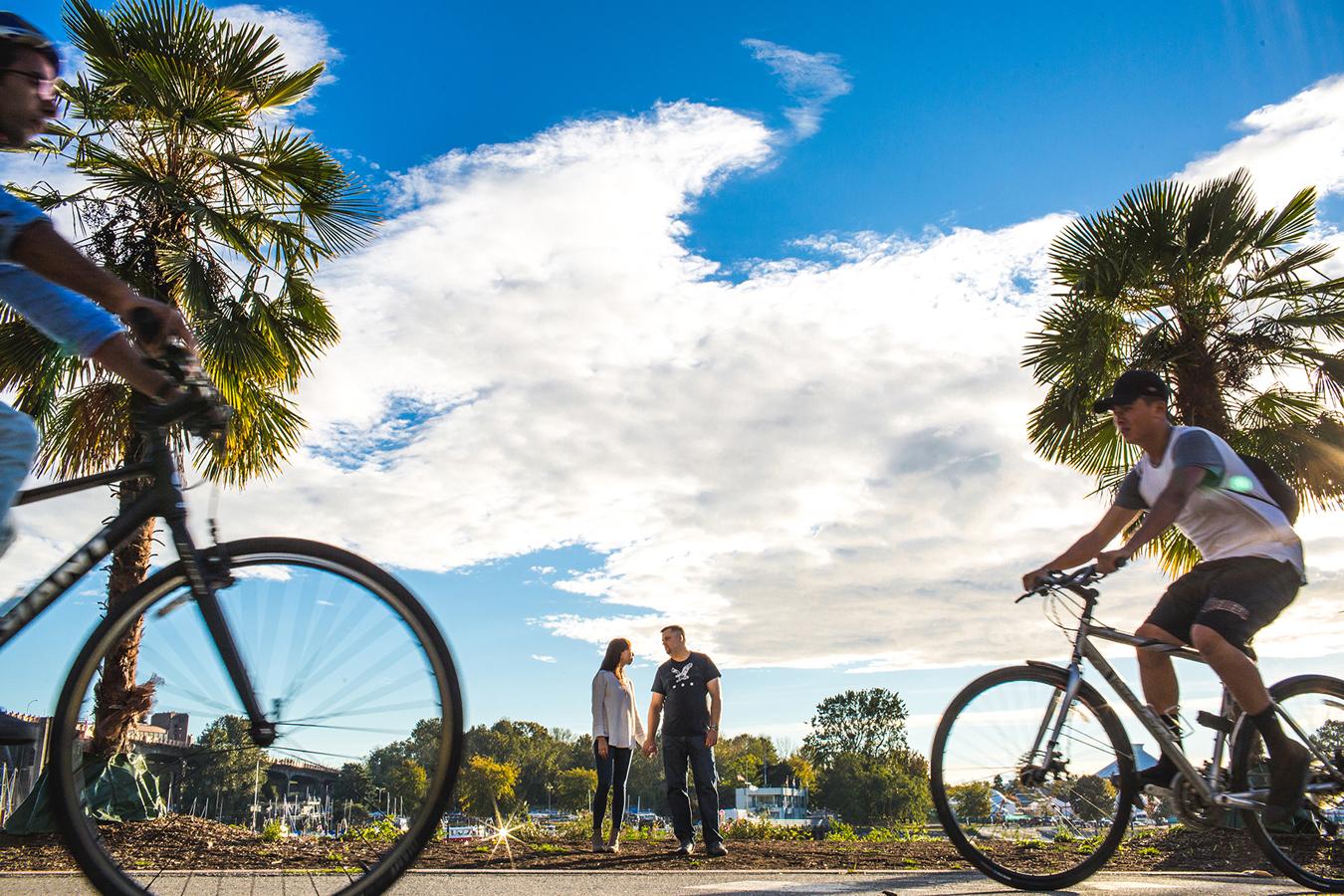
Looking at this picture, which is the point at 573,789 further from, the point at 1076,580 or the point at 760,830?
the point at 1076,580

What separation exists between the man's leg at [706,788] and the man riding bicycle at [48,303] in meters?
5.56

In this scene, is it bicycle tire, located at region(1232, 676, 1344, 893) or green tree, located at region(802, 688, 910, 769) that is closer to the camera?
bicycle tire, located at region(1232, 676, 1344, 893)

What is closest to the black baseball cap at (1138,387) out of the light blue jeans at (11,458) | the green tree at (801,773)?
the light blue jeans at (11,458)

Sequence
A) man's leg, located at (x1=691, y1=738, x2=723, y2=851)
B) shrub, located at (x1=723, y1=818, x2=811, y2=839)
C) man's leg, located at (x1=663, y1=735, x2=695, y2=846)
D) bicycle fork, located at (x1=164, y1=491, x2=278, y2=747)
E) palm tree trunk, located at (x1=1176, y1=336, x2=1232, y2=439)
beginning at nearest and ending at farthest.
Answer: bicycle fork, located at (x1=164, y1=491, x2=278, y2=747), man's leg, located at (x1=691, y1=738, x2=723, y2=851), man's leg, located at (x1=663, y1=735, x2=695, y2=846), shrub, located at (x1=723, y1=818, x2=811, y2=839), palm tree trunk, located at (x1=1176, y1=336, x2=1232, y2=439)

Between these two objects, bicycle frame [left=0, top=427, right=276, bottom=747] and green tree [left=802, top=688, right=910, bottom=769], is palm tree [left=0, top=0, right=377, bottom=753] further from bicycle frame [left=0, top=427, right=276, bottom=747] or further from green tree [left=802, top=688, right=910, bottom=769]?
green tree [left=802, top=688, right=910, bottom=769]

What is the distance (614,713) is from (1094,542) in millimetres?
4683

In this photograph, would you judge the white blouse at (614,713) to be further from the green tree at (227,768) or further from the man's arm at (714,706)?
the green tree at (227,768)

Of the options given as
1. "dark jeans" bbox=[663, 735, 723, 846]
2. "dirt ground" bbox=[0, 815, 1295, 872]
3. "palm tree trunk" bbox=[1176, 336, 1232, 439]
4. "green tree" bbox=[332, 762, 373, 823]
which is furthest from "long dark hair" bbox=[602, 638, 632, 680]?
"palm tree trunk" bbox=[1176, 336, 1232, 439]

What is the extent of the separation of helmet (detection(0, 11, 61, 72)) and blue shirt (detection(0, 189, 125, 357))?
0.39 meters

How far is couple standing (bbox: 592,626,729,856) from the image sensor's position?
673 cm

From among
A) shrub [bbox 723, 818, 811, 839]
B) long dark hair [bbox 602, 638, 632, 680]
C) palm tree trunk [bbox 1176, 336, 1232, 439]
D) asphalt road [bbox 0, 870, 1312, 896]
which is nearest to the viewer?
asphalt road [bbox 0, 870, 1312, 896]

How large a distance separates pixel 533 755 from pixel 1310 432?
7875 centimetres

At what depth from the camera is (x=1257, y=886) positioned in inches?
152

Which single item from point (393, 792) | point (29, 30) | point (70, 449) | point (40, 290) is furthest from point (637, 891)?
point (70, 449)
